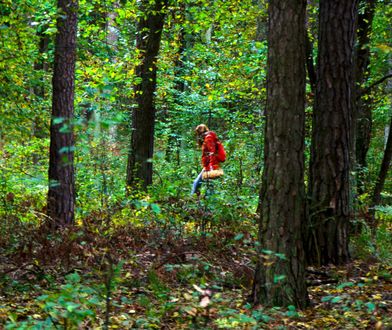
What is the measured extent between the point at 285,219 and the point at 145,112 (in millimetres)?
8958

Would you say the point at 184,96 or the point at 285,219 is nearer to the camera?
the point at 285,219

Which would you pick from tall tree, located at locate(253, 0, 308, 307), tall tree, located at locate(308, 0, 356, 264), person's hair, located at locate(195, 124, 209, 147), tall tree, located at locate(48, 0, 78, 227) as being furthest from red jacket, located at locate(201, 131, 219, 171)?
tall tree, located at locate(253, 0, 308, 307)

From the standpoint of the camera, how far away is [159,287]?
5.29 meters

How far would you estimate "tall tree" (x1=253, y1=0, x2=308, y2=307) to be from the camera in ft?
15.4

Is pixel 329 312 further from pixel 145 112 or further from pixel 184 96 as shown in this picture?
pixel 184 96

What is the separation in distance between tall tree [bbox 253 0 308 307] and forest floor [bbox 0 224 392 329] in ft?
1.13

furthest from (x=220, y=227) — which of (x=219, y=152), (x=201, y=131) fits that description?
(x=201, y=131)


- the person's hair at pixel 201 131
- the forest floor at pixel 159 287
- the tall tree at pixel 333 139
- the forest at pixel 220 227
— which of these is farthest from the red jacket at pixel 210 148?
the tall tree at pixel 333 139

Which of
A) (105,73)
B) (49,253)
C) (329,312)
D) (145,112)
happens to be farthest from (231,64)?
(329,312)

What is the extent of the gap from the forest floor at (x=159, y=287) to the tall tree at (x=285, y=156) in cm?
34

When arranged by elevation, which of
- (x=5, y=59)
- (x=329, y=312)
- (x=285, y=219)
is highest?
(x=5, y=59)

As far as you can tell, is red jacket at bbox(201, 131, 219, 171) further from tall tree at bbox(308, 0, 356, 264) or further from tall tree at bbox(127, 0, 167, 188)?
tall tree at bbox(308, 0, 356, 264)

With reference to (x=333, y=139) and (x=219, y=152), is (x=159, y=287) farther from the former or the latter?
(x=219, y=152)

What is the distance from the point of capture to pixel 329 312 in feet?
15.9
